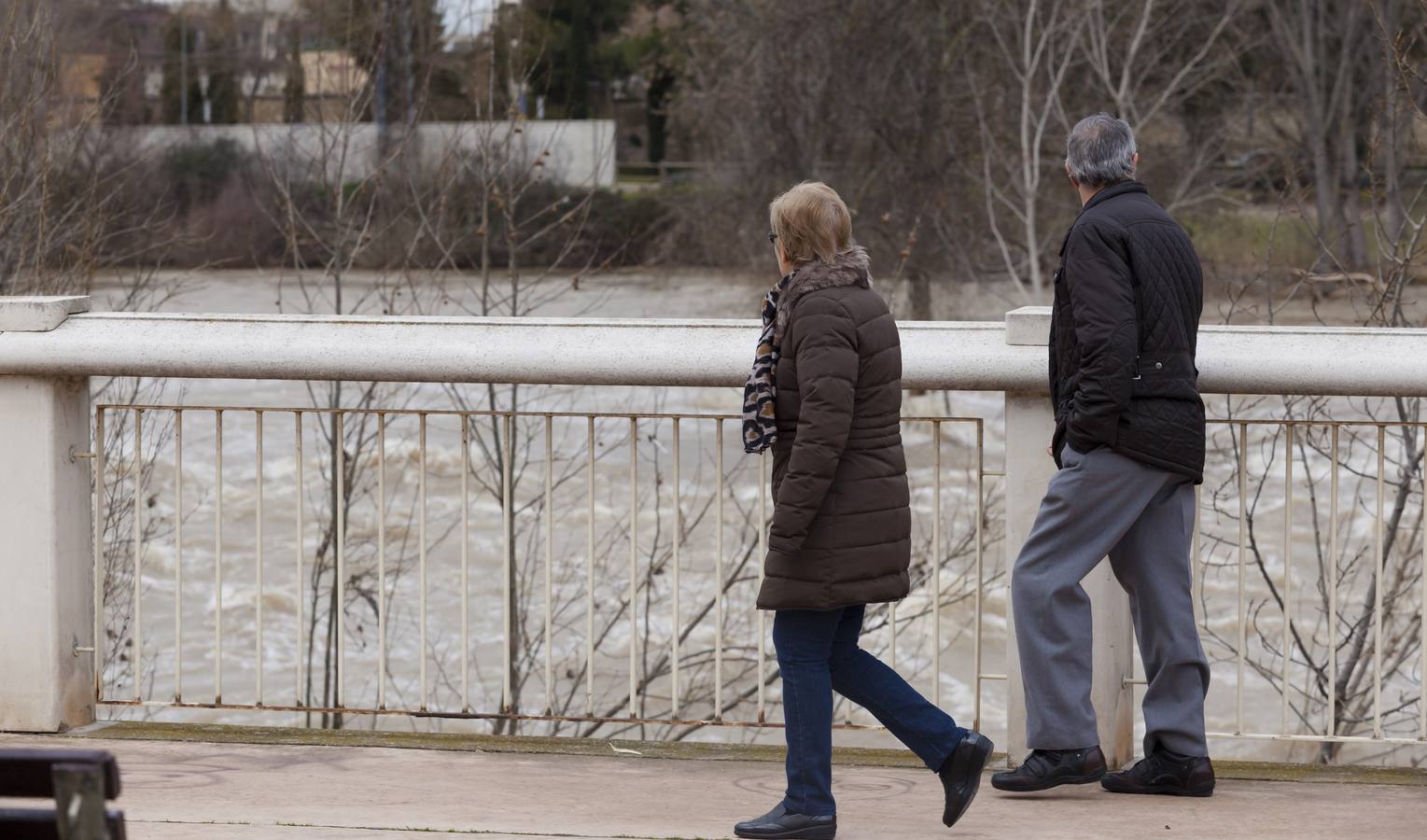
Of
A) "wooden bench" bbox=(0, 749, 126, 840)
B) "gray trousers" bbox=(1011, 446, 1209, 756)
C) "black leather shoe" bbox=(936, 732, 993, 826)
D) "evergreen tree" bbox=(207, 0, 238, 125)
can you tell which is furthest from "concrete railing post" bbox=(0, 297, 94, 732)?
"evergreen tree" bbox=(207, 0, 238, 125)

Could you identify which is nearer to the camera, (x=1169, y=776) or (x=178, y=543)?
(x=1169, y=776)

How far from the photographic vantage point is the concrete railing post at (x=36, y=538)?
5.06 meters

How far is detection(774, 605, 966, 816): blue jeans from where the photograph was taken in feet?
13.4

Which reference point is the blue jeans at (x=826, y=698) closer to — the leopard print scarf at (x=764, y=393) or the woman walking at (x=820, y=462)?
the woman walking at (x=820, y=462)

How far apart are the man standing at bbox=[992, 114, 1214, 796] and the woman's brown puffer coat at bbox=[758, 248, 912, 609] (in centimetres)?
50

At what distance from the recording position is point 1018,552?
4.72 meters

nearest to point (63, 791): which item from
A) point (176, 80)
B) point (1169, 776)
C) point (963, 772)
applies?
point (963, 772)

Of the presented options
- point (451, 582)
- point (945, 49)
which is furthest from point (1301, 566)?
point (945, 49)

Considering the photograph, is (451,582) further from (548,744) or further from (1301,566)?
(548,744)

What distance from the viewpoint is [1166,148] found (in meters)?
25.4

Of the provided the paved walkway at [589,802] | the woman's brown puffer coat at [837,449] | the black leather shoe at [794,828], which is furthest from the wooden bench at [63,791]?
the black leather shoe at [794,828]

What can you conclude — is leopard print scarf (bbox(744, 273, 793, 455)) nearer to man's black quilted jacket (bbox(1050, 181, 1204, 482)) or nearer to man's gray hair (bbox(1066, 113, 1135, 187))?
man's black quilted jacket (bbox(1050, 181, 1204, 482))

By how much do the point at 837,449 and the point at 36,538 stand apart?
8.36ft

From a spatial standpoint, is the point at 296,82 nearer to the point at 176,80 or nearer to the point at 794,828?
the point at 794,828
